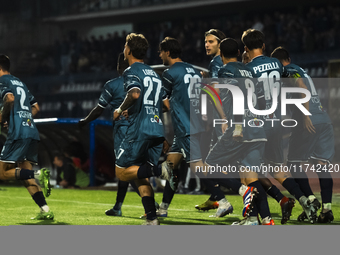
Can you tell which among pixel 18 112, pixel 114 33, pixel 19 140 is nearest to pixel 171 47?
pixel 18 112

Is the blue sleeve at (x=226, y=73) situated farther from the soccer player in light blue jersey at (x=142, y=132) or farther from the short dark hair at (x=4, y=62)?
the short dark hair at (x=4, y=62)

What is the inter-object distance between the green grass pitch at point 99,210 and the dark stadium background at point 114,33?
6747 mm

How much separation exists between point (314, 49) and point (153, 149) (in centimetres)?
1467

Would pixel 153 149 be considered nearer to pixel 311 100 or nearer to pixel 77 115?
pixel 311 100

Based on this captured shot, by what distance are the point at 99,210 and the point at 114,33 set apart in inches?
727

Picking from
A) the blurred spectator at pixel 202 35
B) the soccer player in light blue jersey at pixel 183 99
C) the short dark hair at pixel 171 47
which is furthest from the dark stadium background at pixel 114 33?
the short dark hair at pixel 171 47

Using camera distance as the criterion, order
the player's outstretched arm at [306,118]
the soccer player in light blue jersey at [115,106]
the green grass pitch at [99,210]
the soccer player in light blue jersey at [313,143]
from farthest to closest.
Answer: the green grass pitch at [99,210] → the soccer player in light blue jersey at [313,143] → the player's outstretched arm at [306,118] → the soccer player in light blue jersey at [115,106]

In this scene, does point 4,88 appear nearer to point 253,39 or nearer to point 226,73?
point 226,73

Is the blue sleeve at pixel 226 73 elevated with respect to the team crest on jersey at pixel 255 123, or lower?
elevated

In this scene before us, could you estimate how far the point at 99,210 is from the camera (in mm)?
7793

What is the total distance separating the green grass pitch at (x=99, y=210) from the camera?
21.4 ft

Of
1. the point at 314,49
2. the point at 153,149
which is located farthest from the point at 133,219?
the point at 314,49

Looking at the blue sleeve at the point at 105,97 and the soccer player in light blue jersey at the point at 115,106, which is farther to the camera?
the blue sleeve at the point at 105,97

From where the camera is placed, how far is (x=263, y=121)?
5684mm
